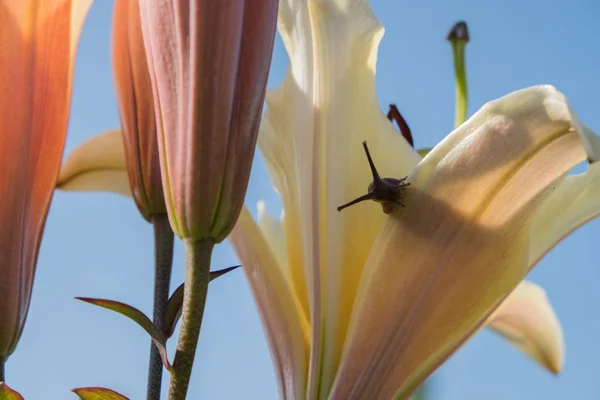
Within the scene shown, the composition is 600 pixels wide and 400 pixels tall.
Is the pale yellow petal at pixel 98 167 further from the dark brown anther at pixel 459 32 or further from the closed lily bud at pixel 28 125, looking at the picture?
the dark brown anther at pixel 459 32

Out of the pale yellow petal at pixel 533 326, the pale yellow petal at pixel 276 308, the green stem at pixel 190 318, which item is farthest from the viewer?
the pale yellow petal at pixel 533 326

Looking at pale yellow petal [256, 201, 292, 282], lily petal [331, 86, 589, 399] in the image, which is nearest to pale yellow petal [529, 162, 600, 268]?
lily petal [331, 86, 589, 399]

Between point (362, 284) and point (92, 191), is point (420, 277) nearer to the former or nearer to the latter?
point (362, 284)

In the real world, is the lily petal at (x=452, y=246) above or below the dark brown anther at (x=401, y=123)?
below

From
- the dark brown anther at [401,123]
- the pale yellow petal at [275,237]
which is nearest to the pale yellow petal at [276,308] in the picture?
the pale yellow petal at [275,237]

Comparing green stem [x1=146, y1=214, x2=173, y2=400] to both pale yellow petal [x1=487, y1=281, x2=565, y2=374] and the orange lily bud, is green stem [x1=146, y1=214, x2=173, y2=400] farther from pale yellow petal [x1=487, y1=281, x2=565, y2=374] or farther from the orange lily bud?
pale yellow petal [x1=487, y1=281, x2=565, y2=374]

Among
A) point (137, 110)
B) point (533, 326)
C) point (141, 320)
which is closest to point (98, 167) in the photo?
point (137, 110)
